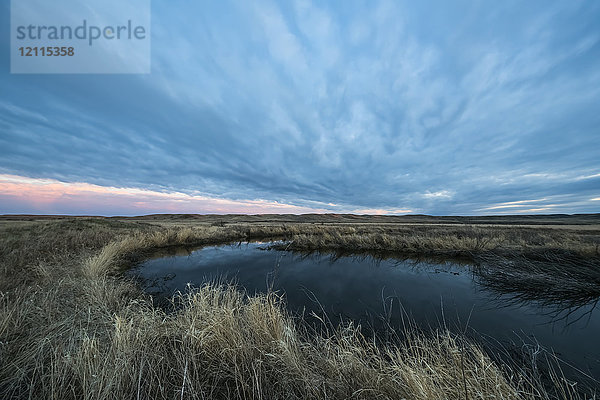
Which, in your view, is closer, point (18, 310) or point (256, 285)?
point (18, 310)

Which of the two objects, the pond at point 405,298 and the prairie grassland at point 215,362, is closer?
the prairie grassland at point 215,362

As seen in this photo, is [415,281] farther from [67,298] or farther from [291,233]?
[291,233]

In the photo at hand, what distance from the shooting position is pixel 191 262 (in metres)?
10.6

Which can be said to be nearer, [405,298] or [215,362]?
[215,362]

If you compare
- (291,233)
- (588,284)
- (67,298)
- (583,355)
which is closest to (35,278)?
(67,298)

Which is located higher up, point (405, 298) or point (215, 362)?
point (215, 362)

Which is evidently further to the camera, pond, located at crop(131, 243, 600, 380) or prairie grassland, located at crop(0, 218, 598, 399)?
pond, located at crop(131, 243, 600, 380)

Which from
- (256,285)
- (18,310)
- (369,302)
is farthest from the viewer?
(256,285)

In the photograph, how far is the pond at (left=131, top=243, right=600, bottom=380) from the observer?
4.20 meters

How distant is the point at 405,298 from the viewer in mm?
6199

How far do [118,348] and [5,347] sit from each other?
1.61 m

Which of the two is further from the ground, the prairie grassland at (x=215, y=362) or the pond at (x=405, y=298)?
the prairie grassland at (x=215, y=362)

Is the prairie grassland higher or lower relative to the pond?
higher

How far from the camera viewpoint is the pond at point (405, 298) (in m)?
4.20
